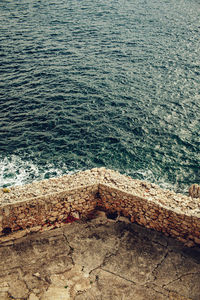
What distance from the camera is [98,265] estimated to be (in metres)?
13.8

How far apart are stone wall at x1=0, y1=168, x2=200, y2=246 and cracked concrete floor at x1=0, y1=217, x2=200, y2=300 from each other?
645 mm

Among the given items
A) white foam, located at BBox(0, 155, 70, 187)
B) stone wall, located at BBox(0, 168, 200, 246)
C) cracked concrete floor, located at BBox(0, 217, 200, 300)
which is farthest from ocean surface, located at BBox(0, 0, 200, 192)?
cracked concrete floor, located at BBox(0, 217, 200, 300)

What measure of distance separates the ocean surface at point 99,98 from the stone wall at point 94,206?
218 inches

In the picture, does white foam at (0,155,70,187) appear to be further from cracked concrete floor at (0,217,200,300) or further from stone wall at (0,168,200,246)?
cracked concrete floor at (0,217,200,300)

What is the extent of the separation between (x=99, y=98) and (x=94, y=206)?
16.5 m

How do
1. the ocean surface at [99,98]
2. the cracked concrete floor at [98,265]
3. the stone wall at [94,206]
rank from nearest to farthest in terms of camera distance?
the cracked concrete floor at [98,265], the stone wall at [94,206], the ocean surface at [99,98]

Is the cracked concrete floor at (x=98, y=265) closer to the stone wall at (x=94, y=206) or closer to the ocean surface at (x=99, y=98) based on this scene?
the stone wall at (x=94, y=206)

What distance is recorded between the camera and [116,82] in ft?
112

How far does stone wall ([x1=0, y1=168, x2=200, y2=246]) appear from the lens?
15.3 meters

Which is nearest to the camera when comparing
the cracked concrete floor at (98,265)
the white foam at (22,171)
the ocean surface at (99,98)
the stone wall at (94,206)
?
the cracked concrete floor at (98,265)

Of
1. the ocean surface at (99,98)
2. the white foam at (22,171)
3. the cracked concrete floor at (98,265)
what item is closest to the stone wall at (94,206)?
the cracked concrete floor at (98,265)

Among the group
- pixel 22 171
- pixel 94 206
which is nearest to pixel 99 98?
pixel 22 171

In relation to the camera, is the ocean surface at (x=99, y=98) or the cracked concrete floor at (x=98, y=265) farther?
the ocean surface at (x=99, y=98)

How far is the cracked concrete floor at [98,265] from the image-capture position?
1250 cm
